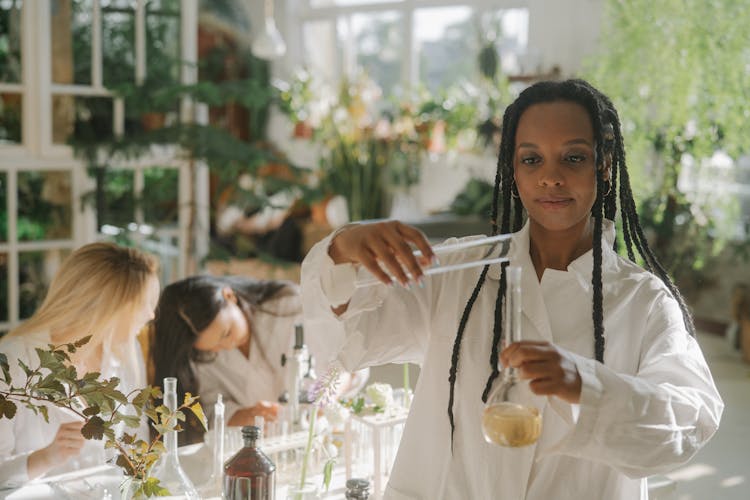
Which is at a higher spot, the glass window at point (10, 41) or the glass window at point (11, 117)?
the glass window at point (10, 41)

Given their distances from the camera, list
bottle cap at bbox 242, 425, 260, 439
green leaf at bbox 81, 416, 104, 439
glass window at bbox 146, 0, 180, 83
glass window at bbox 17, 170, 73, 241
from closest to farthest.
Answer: green leaf at bbox 81, 416, 104, 439
bottle cap at bbox 242, 425, 260, 439
glass window at bbox 17, 170, 73, 241
glass window at bbox 146, 0, 180, 83

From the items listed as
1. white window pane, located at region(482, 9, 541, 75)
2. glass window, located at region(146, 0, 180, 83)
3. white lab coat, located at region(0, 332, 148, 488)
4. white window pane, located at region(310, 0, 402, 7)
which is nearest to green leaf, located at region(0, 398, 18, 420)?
white lab coat, located at region(0, 332, 148, 488)

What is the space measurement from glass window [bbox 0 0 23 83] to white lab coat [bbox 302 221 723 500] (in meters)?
3.25

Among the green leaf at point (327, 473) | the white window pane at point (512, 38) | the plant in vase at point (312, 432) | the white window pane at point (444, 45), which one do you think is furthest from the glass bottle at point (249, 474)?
the white window pane at point (444, 45)

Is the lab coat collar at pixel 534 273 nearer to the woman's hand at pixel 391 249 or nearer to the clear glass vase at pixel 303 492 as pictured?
the woman's hand at pixel 391 249

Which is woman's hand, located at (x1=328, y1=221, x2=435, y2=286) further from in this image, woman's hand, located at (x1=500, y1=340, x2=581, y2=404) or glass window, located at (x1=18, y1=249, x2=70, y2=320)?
glass window, located at (x1=18, y1=249, x2=70, y2=320)

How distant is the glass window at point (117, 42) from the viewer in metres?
4.32

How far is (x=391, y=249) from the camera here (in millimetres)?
1079

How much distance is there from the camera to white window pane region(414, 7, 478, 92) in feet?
23.9

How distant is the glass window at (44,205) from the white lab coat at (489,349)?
10.4 ft

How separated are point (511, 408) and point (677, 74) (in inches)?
125

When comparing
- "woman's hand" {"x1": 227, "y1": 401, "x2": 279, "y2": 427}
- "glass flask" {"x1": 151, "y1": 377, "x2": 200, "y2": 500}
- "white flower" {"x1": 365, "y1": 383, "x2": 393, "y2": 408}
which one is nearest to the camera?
"glass flask" {"x1": 151, "y1": 377, "x2": 200, "y2": 500}

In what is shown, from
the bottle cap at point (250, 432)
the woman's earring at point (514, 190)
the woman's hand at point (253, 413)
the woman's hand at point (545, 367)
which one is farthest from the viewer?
the woman's hand at point (253, 413)

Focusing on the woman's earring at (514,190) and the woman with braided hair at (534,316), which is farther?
the woman's earring at (514,190)
